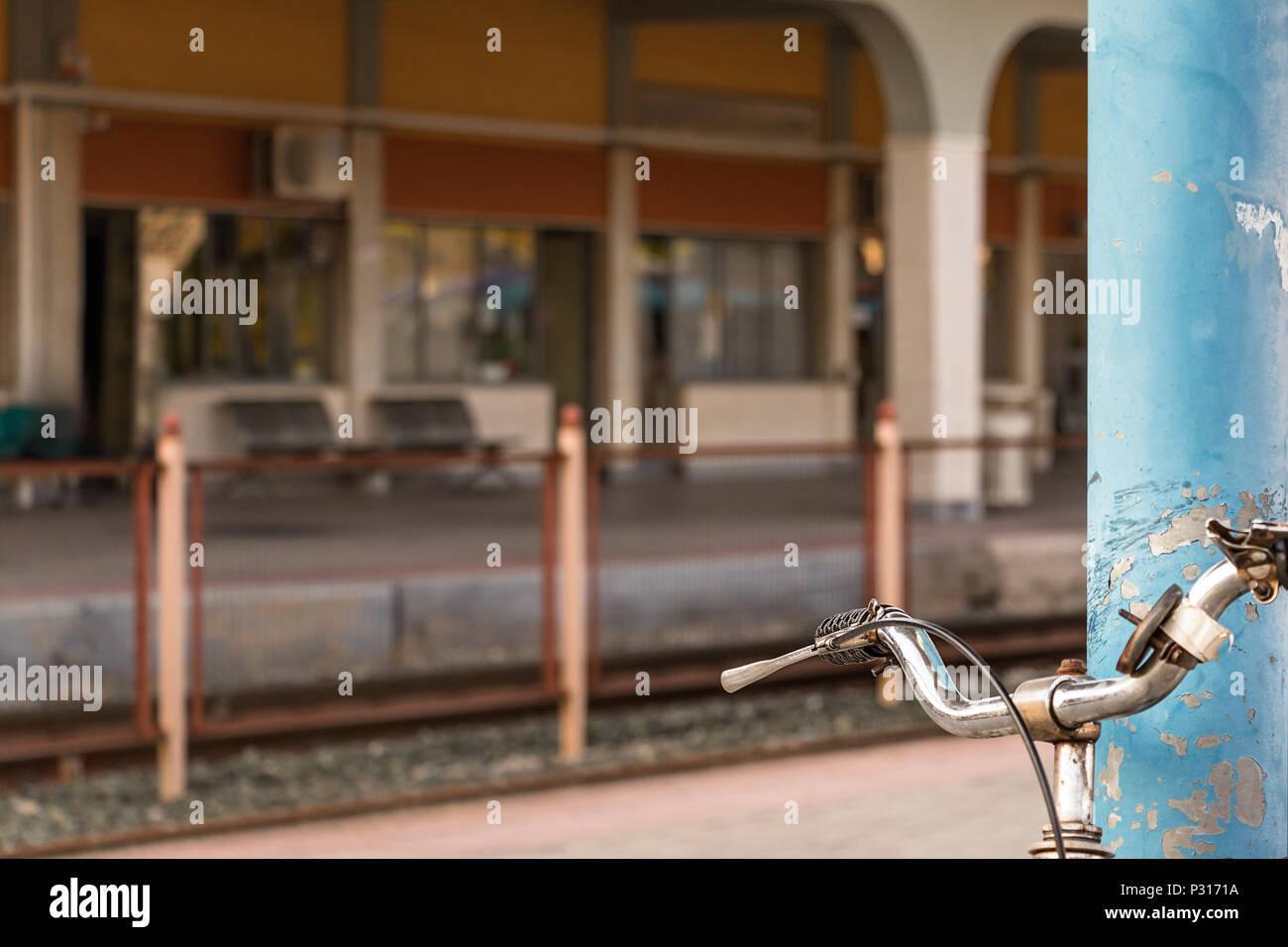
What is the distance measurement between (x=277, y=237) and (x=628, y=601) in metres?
9.60

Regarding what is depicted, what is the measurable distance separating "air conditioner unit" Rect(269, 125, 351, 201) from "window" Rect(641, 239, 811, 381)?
4472 mm

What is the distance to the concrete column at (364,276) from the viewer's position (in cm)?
1861

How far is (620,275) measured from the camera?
2061cm

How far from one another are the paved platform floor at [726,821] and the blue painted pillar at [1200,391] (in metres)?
4.46

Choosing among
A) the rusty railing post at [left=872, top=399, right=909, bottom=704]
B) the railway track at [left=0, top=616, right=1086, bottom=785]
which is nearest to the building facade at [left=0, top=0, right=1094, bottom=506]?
the rusty railing post at [left=872, top=399, right=909, bottom=704]

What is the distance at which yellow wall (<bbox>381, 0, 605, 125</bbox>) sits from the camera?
741 inches

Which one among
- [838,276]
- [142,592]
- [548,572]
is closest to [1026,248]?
[838,276]

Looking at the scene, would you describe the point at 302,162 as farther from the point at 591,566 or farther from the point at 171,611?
the point at 171,611

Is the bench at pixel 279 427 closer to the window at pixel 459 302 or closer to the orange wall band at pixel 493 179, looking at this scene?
the window at pixel 459 302

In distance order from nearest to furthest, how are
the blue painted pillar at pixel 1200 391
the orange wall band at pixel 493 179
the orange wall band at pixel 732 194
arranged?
the blue painted pillar at pixel 1200 391
the orange wall band at pixel 493 179
the orange wall band at pixel 732 194

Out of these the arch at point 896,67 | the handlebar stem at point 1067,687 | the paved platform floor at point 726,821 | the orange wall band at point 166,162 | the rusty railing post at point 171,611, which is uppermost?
the arch at point 896,67

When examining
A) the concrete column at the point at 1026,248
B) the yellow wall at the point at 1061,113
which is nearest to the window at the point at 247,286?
the concrete column at the point at 1026,248

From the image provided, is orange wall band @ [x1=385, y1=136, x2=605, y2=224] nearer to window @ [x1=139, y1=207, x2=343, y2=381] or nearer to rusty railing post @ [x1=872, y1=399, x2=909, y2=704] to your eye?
window @ [x1=139, y1=207, x2=343, y2=381]
